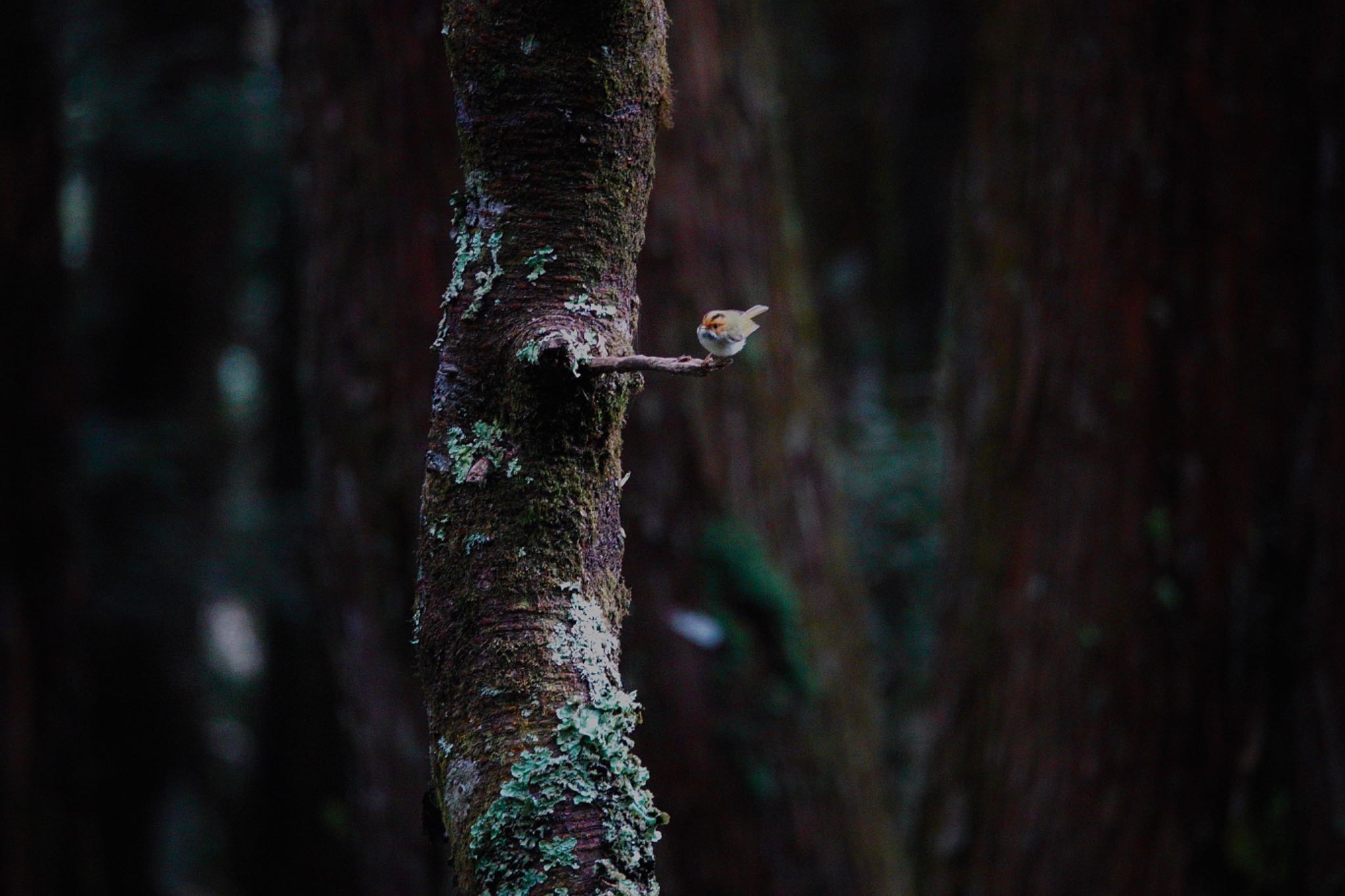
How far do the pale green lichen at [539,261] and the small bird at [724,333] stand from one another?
16cm

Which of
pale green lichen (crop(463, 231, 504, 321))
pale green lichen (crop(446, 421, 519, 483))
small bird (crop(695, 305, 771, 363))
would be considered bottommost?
pale green lichen (crop(446, 421, 519, 483))

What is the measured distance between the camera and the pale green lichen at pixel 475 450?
3.40 feet

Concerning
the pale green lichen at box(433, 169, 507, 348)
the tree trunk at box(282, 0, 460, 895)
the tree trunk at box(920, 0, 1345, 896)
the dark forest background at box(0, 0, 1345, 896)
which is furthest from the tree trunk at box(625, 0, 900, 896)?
the pale green lichen at box(433, 169, 507, 348)

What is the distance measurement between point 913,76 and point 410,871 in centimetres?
708

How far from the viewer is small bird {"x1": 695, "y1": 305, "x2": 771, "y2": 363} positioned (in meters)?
1.01

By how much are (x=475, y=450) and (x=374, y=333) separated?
7.11 feet

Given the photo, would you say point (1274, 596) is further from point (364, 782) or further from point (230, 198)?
point (230, 198)

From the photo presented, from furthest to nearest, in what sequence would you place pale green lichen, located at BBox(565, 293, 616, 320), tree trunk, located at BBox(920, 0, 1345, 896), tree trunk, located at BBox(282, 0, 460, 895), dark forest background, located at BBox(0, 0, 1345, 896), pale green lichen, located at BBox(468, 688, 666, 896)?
tree trunk, located at BBox(920, 0, 1345, 896), dark forest background, located at BBox(0, 0, 1345, 896), tree trunk, located at BBox(282, 0, 460, 895), pale green lichen, located at BBox(565, 293, 616, 320), pale green lichen, located at BBox(468, 688, 666, 896)

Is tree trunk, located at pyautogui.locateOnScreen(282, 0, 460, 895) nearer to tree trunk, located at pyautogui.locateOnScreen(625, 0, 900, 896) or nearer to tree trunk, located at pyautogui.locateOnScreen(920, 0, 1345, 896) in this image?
tree trunk, located at pyautogui.locateOnScreen(625, 0, 900, 896)

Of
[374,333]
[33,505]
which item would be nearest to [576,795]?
[374,333]

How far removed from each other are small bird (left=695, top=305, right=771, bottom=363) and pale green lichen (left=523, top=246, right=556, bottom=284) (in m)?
0.16

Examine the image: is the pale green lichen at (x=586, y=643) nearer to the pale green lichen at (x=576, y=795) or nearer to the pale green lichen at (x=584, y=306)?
the pale green lichen at (x=576, y=795)

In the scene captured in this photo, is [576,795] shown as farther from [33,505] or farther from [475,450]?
[33,505]

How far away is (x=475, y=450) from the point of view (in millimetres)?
1046
